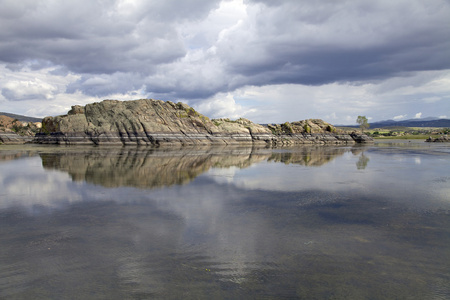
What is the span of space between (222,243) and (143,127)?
2384 inches

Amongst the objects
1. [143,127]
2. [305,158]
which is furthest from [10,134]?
[305,158]

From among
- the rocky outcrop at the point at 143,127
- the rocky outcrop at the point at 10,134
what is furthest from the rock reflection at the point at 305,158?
the rocky outcrop at the point at 10,134

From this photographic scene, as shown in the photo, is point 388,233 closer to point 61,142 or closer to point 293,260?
point 293,260

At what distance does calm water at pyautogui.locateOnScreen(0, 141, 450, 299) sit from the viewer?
557cm

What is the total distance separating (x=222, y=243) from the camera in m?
7.61

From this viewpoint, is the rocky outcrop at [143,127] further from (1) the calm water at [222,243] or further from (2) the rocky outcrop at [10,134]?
(1) the calm water at [222,243]

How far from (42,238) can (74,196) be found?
5.19 metres

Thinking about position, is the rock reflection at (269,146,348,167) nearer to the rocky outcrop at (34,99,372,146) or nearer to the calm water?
the calm water

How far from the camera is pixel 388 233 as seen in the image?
27.8 feet

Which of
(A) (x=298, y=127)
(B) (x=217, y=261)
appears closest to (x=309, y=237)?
(B) (x=217, y=261)

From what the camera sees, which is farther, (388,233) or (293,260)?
(388,233)

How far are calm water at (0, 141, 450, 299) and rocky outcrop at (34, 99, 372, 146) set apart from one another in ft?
166

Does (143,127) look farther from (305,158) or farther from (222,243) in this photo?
(222,243)

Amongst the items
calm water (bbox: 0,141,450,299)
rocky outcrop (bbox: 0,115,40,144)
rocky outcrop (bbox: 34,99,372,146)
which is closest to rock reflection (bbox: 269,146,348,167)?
calm water (bbox: 0,141,450,299)
